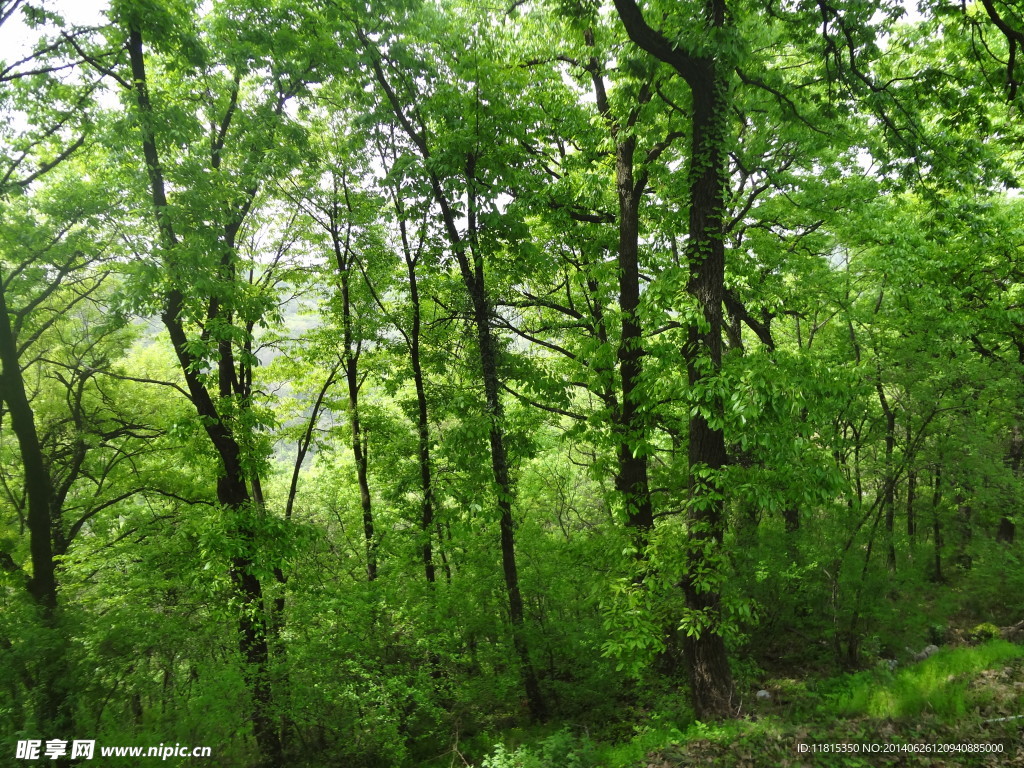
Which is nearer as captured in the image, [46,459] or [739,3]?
[739,3]

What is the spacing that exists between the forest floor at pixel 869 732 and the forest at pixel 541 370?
0.05 meters

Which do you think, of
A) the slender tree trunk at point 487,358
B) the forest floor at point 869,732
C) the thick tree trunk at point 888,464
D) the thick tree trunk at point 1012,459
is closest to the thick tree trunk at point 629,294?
the slender tree trunk at point 487,358

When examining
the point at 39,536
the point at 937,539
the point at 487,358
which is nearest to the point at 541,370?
the point at 487,358

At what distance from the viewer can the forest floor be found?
4441 millimetres

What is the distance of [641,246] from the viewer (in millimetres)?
9641

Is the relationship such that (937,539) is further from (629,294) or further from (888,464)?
(629,294)

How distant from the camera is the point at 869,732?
16.0 ft

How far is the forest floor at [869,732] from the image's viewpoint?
4441 mm

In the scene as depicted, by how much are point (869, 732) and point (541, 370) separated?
7313mm

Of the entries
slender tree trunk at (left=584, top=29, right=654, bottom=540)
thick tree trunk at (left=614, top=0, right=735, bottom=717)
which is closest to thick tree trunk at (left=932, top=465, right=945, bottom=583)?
slender tree trunk at (left=584, top=29, right=654, bottom=540)

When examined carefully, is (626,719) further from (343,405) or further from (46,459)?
(46,459)

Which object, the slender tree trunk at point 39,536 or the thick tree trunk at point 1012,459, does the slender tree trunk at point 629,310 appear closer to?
the slender tree trunk at point 39,536

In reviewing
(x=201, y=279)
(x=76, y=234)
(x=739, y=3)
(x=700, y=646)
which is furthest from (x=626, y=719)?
(x=76, y=234)

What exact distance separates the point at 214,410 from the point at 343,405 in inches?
255
